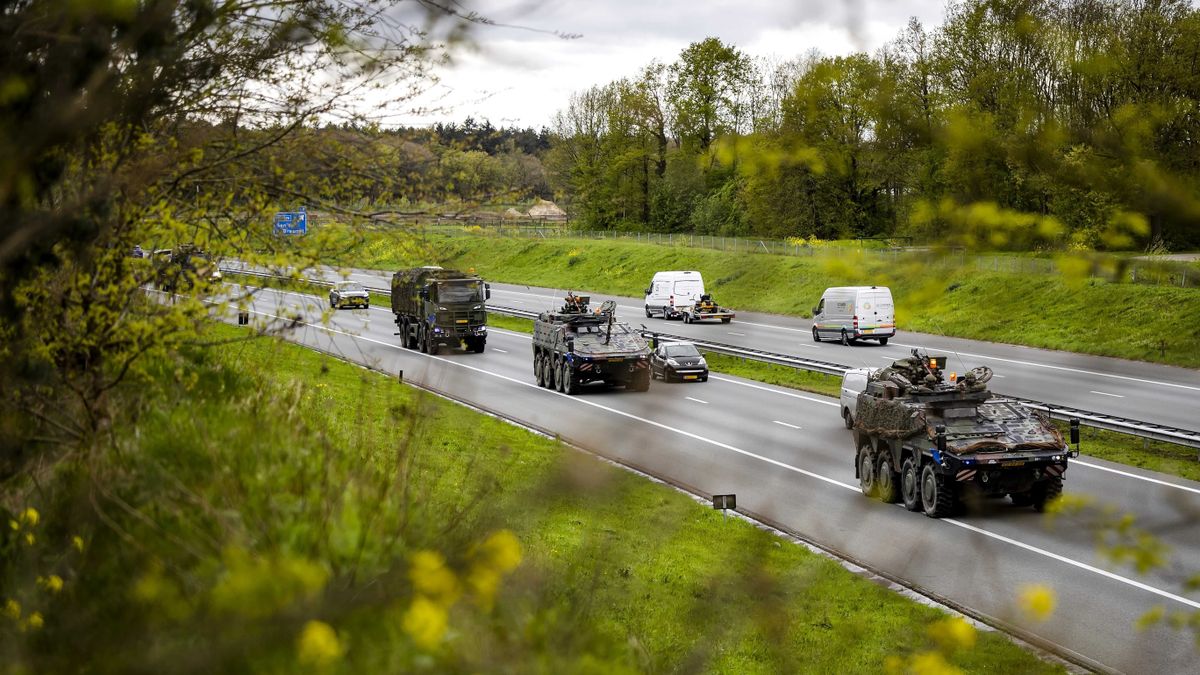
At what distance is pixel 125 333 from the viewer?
8.61 meters

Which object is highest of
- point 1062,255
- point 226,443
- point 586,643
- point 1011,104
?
point 1011,104

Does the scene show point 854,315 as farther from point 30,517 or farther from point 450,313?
point 30,517

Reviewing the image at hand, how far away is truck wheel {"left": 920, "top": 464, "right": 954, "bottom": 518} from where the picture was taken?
58.6ft

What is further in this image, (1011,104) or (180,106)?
(180,106)

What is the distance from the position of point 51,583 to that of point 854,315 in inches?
1554

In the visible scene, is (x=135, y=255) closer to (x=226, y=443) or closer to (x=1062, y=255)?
→ (x=226, y=443)

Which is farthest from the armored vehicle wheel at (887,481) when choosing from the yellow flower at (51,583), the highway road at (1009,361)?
the yellow flower at (51,583)

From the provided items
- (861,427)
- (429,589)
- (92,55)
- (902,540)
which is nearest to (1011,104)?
(429,589)

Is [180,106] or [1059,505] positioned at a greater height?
[180,106]

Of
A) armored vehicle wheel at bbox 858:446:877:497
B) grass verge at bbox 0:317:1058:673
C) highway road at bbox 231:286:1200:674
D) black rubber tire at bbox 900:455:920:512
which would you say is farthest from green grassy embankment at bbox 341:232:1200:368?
armored vehicle wheel at bbox 858:446:877:497

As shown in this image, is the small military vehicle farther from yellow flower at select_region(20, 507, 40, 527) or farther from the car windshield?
yellow flower at select_region(20, 507, 40, 527)

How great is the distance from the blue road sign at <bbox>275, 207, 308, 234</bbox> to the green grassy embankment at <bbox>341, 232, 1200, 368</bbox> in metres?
0.64

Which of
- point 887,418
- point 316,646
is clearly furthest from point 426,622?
point 887,418

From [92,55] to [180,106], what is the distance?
3557 millimetres
